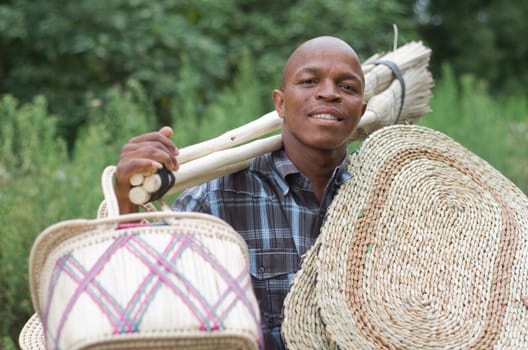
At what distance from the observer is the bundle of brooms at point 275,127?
1640 mm

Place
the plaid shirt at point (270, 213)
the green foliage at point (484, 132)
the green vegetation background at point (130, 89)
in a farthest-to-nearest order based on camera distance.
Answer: the green foliage at point (484, 132) → the green vegetation background at point (130, 89) → the plaid shirt at point (270, 213)

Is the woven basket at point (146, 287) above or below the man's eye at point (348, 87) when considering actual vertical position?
below

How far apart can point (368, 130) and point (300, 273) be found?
0.75 m

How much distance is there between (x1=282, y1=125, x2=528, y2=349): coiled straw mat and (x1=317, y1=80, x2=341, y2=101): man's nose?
22 cm

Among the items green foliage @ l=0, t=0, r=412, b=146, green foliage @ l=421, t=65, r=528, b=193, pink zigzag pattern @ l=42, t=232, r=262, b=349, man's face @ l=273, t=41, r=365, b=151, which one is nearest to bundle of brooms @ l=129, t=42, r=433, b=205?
man's face @ l=273, t=41, r=365, b=151

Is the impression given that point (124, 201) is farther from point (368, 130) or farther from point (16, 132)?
point (16, 132)

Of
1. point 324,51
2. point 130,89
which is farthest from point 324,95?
point 130,89

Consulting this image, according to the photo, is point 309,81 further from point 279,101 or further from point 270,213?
point 270,213

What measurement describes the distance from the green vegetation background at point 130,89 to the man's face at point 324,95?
980 millimetres

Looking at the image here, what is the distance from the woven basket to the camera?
50.0 inches

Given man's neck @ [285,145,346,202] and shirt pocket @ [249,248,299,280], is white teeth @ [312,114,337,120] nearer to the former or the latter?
man's neck @ [285,145,346,202]

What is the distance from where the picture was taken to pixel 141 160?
5.11 ft

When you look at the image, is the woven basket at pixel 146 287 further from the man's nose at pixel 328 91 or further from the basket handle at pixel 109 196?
the man's nose at pixel 328 91

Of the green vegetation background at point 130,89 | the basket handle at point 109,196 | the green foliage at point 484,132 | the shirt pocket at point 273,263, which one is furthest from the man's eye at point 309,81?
the green foliage at point 484,132
